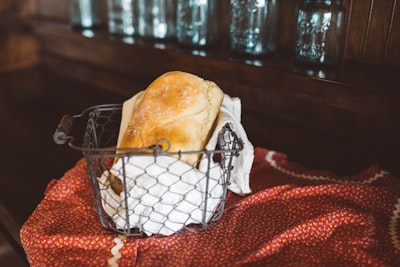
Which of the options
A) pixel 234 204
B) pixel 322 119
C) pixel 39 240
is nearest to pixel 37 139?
pixel 39 240

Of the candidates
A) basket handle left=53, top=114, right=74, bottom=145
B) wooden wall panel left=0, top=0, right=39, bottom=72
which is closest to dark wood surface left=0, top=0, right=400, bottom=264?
basket handle left=53, top=114, right=74, bottom=145

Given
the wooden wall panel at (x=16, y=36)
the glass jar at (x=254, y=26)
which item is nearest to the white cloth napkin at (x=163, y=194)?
the glass jar at (x=254, y=26)

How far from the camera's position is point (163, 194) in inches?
23.1

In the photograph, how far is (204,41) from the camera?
104cm

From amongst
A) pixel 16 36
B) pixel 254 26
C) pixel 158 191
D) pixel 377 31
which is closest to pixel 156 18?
pixel 254 26

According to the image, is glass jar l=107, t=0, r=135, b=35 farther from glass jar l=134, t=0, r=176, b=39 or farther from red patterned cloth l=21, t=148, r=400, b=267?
red patterned cloth l=21, t=148, r=400, b=267

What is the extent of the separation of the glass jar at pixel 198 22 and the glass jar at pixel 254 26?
0.09 m

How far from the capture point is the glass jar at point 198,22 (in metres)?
1.03

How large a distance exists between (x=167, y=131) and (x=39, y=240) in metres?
0.26

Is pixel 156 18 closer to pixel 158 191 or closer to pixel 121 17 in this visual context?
pixel 121 17

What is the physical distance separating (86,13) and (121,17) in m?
0.23

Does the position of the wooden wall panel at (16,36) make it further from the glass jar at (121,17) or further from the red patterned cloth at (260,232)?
the red patterned cloth at (260,232)

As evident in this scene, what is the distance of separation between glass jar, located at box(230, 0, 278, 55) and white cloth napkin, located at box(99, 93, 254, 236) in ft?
1.16

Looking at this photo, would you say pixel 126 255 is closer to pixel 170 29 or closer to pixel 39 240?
pixel 39 240
